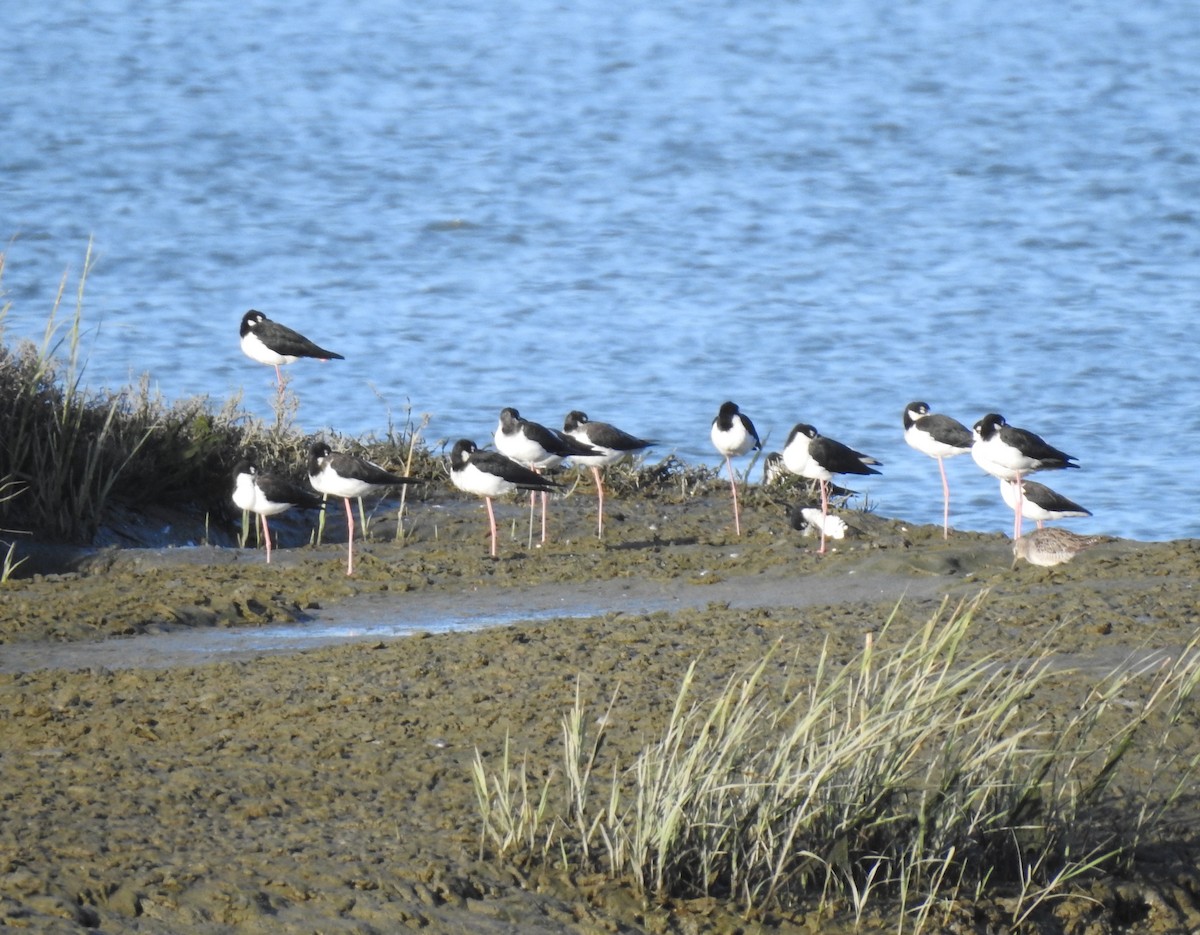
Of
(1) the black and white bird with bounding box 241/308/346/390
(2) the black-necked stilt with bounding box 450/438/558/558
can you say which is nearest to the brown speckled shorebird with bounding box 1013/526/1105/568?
(2) the black-necked stilt with bounding box 450/438/558/558

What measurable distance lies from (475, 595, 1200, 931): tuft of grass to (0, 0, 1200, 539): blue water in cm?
865

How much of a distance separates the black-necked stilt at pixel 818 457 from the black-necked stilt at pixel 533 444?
4.56 feet

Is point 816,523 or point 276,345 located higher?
point 276,345

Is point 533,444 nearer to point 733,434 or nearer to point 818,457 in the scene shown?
point 733,434

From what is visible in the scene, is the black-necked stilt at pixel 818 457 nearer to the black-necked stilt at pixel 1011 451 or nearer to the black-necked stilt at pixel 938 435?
the black-necked stilt at pixel 938 435

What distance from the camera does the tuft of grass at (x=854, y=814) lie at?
5449mm

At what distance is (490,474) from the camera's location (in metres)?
11.5

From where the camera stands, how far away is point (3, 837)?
5320 mm

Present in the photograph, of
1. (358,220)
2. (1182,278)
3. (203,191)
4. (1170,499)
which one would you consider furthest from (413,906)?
(203,191)

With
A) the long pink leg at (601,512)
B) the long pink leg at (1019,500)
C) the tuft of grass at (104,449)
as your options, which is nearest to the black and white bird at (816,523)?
the long pink leg at (1019,500)

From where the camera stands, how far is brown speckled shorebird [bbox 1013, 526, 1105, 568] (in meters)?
9.87

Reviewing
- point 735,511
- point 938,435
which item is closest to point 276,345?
point 735,511

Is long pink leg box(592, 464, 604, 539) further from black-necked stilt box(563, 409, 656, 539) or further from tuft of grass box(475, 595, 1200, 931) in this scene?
tuft of grass box(475, 595, 1200, 931)

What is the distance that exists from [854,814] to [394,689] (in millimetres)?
2173
